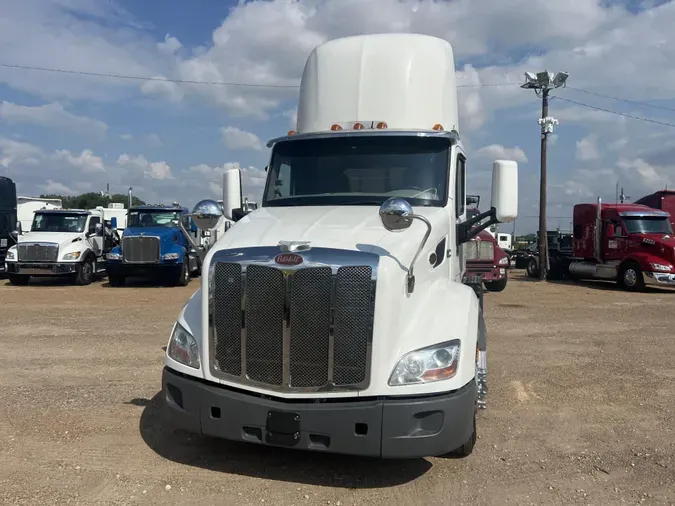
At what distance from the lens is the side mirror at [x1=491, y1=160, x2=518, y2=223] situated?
5.50 meters

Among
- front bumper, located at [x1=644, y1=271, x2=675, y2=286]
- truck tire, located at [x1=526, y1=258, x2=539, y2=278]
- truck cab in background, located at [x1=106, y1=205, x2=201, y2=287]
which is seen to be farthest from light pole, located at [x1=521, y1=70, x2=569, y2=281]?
truck cab in background, located at [x1=106, y1=205, x2=201, y2=287]

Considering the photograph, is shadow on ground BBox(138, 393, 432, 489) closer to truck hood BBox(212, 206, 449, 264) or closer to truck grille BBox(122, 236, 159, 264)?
truck hood BBox(212, 206, 449, 264)

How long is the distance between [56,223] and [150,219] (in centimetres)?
326

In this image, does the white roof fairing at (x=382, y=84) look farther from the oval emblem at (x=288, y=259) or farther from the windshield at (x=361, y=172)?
the oval emblem at (x=288, y=259)

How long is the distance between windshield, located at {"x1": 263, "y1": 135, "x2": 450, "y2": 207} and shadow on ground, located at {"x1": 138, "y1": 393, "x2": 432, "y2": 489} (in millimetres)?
2189

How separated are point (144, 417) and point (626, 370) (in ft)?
19.2

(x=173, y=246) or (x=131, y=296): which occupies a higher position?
(x=173, y=246)

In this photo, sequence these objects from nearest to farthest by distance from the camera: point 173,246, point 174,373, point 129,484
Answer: point 129,484 → point 174,373 → point 173,246

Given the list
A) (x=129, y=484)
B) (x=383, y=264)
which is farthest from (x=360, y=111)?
(x=129, y=484)

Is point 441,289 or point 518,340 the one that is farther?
point 518,340

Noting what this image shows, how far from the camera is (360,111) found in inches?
259

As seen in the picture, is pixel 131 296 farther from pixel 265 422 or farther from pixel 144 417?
pixel 265 422

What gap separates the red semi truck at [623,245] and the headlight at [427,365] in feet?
52.5

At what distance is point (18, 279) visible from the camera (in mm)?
18656
